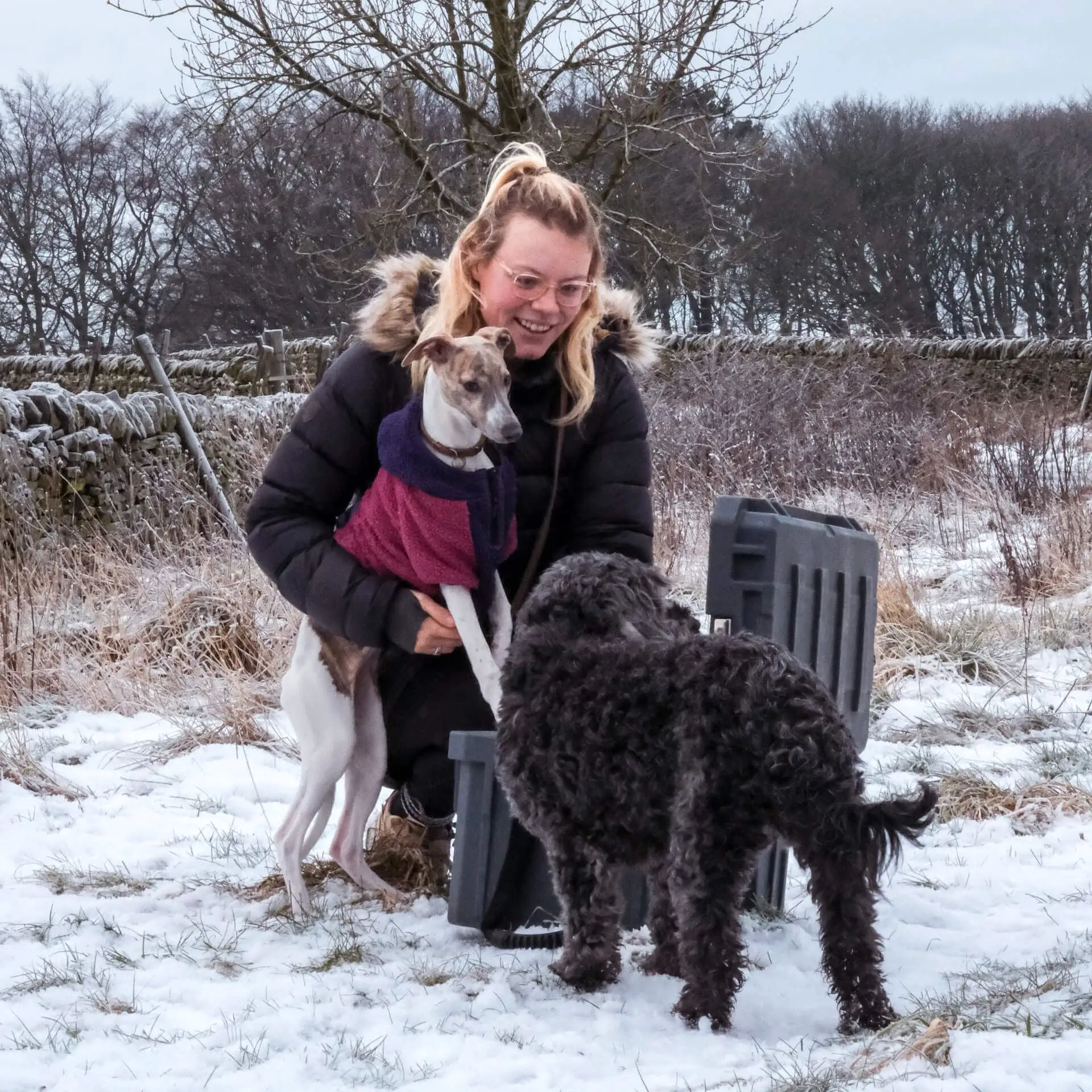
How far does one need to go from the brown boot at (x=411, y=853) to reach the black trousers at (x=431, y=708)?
0.19 m

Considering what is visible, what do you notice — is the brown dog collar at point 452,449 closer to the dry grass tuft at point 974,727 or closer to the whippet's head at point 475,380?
the whippet's head at point 475,380

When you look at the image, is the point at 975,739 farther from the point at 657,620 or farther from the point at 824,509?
the point at 824,509

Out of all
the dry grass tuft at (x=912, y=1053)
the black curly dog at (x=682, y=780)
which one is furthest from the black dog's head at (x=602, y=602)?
the dry grass tuft at (x=912, y=1053)

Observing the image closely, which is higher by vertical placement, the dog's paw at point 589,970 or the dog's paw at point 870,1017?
the dog's paw at point 870,1017

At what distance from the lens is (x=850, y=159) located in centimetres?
3612

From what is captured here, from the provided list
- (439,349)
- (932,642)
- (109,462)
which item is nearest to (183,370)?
(109,462)

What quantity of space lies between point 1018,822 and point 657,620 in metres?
1.83

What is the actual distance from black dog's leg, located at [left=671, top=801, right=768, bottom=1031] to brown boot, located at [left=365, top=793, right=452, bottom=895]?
1241 millimetres

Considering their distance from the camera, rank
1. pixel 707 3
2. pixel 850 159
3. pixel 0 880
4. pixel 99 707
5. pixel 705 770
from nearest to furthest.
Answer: pixel 705 770 < pixel 0 880 < pixel 99 707 < pixel 707 3 < pixel 850 159

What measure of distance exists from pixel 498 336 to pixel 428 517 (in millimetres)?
494

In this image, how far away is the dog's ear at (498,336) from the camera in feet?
10.1

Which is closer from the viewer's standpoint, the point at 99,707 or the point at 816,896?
the point at 816,896

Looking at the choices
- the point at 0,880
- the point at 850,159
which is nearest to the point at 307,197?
the point at 850,159

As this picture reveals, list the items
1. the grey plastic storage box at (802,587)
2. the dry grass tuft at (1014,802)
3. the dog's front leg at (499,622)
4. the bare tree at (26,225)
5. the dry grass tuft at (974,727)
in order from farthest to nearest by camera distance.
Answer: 1. the bare tree at (26,225)
2. the dry grass tuft at (974,727)
3. the dry grass tuft at (1014,802)
4. the dog's front leg at (499,622)
5. the grey plastic storage box at (802,587)
